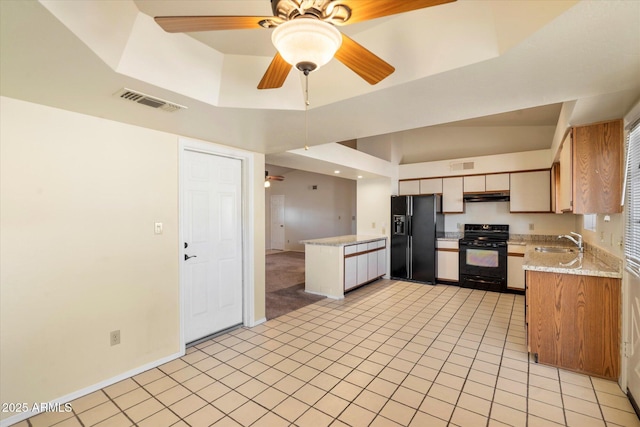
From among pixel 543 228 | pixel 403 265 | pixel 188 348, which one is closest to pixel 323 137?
pixel 188 348

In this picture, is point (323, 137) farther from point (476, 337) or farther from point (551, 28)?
point (476, 337)

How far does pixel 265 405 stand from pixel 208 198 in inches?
A: 82.1

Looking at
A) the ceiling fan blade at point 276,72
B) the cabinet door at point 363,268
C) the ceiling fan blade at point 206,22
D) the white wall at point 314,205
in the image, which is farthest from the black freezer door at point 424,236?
the ceiling fan blade at point 206,22

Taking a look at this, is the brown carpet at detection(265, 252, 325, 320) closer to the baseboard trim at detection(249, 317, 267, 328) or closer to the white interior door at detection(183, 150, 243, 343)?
the baseboard trim at detection(249, 317, 267, 328)

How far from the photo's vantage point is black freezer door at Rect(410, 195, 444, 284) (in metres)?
5.50

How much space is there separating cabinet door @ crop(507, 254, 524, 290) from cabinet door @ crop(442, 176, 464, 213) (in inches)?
46.1

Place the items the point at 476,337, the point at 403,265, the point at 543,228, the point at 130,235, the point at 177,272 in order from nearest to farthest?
the point at 130,235 → the point at 177,272 → the point at 476,337 → the point at 543,228 → the point at 403,265

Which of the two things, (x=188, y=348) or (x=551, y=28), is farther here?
(x=188, y=348)

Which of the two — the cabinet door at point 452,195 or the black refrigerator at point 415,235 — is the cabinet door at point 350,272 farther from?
the cabinet door at point 452,195

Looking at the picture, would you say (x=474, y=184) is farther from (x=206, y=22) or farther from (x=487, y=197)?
(x=206, y=22)

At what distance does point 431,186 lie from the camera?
5.85m

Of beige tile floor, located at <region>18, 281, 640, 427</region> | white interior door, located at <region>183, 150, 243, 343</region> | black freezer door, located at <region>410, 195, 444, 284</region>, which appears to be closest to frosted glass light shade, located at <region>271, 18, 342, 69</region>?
beige tile floor, located at <region>18, 281, 640, 427</region>

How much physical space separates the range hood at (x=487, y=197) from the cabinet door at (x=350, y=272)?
2448mm

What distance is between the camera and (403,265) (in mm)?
5836
